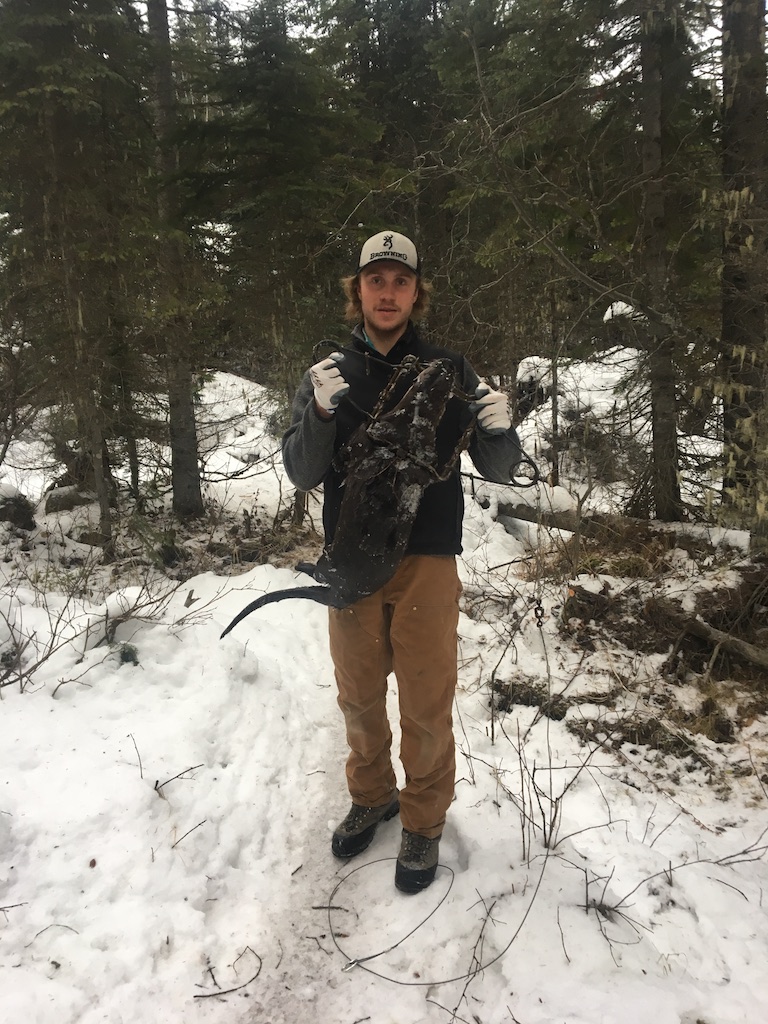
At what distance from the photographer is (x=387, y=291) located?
229 cm

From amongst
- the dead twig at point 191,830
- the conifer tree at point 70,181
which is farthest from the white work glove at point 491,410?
the conifer tree at point 70,181

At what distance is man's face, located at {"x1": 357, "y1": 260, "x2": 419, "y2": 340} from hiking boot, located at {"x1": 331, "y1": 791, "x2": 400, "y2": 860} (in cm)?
216

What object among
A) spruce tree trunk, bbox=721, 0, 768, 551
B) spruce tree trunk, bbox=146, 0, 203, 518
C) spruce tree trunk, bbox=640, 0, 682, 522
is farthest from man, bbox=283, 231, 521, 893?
spruce tree trunk, bbox=146, 0, 203, 518

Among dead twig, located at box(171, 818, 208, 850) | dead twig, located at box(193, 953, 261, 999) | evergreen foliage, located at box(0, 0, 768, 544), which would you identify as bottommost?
dead twig, located at box(193, 953, 261, 999)

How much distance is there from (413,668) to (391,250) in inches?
65.2

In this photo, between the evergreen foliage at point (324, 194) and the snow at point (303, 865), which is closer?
the snow at point (303, 865)

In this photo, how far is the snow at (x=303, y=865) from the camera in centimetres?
194

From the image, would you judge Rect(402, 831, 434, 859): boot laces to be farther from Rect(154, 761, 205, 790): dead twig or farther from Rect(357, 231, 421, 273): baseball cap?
Rect(357, 231, 421, 273): baseball cap

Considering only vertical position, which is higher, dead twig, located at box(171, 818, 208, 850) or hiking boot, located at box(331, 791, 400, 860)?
dead twig, located at box(171, 818, 208, 850)

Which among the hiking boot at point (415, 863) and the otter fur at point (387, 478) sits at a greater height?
the otter fur at point (387, 478)

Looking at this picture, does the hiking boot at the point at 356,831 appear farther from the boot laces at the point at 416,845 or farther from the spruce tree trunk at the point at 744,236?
the spruce tree trunk at the point at 744,236

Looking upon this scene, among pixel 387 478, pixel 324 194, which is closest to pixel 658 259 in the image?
pixel 324 194

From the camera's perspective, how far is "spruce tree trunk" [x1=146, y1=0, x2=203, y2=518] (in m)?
7.54

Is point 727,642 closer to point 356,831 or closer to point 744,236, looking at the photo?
point 356,831
